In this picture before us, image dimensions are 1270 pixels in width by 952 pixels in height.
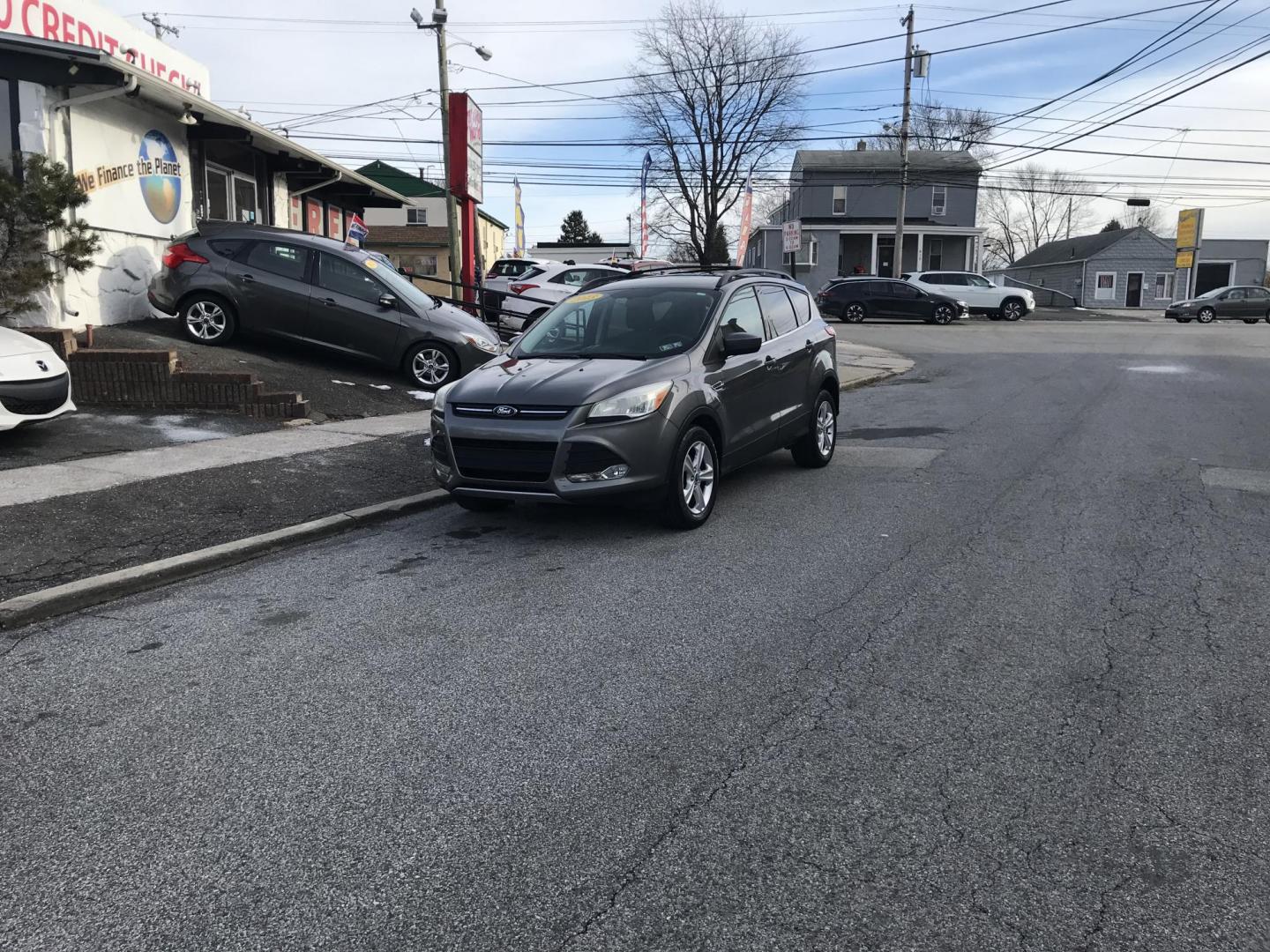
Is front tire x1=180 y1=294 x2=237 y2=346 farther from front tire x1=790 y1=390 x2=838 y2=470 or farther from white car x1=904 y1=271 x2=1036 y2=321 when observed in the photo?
white car x1=904 y1=271 x2=1036 y2=321

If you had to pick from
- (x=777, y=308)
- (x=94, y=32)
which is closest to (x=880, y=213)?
(x=94, y=32)

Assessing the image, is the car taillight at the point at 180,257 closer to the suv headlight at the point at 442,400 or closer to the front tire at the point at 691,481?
the suv headlight at the point at 442,400

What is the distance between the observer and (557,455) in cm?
661

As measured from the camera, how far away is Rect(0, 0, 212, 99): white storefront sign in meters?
15.2

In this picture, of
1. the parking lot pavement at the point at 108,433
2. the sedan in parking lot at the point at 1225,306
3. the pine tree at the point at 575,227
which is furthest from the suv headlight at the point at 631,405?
the pine tree at the point at 575,227

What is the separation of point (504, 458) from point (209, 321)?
824cm

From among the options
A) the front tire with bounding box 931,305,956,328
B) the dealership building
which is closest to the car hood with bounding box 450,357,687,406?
the dealership building

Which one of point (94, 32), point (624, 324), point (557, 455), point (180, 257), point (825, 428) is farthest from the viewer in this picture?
point (94, 32)

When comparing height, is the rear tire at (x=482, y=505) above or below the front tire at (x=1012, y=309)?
below

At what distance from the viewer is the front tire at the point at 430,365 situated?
45.0ft

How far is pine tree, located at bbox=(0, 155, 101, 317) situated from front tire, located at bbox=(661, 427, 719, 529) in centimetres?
799

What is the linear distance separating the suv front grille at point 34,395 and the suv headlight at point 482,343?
5.41 meters

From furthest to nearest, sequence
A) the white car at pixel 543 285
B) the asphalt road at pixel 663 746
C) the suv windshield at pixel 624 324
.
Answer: the white car at pixel 543 285 < the suv windshield at pixel 624 324 < the asphalt road at pixel 663 746

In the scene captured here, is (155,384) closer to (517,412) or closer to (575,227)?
(517,412)
